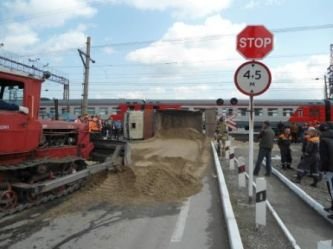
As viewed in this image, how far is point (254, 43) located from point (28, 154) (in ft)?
16.4

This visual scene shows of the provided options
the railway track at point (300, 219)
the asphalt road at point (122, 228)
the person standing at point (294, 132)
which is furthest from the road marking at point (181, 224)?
the person standing at point (294, 132)

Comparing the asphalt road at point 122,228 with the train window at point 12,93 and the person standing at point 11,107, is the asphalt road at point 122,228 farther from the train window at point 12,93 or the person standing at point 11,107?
the train window at point 12,93

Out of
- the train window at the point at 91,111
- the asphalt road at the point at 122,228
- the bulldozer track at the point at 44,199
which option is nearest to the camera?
the asphalt road at the point at 122,228

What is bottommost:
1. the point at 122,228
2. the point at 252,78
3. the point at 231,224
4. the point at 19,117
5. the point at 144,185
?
the point at 122,228

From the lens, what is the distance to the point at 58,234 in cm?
727

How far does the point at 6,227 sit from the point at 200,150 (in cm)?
1370

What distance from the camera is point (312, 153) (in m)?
13.6

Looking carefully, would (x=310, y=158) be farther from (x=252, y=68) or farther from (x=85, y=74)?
(x=85, y=74)

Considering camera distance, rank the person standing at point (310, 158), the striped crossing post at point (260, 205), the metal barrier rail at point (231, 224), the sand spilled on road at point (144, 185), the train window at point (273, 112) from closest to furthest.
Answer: the metal barrier rail at point (231, 224) < the striped crossing post at point (260, 205) < the sand spilled on road at point (144, 185) < the person standing at point (310, 158) < the train window at point (273, 112)

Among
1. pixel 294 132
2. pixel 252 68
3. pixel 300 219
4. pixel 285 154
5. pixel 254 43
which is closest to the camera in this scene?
pixel 300 219

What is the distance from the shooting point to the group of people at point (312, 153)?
8922 mm

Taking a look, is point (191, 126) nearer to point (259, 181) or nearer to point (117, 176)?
point (117, 176)

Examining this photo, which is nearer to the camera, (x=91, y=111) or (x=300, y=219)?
(x=300, y=219)

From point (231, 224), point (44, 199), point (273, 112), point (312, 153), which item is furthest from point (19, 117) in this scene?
point (273, 112)
